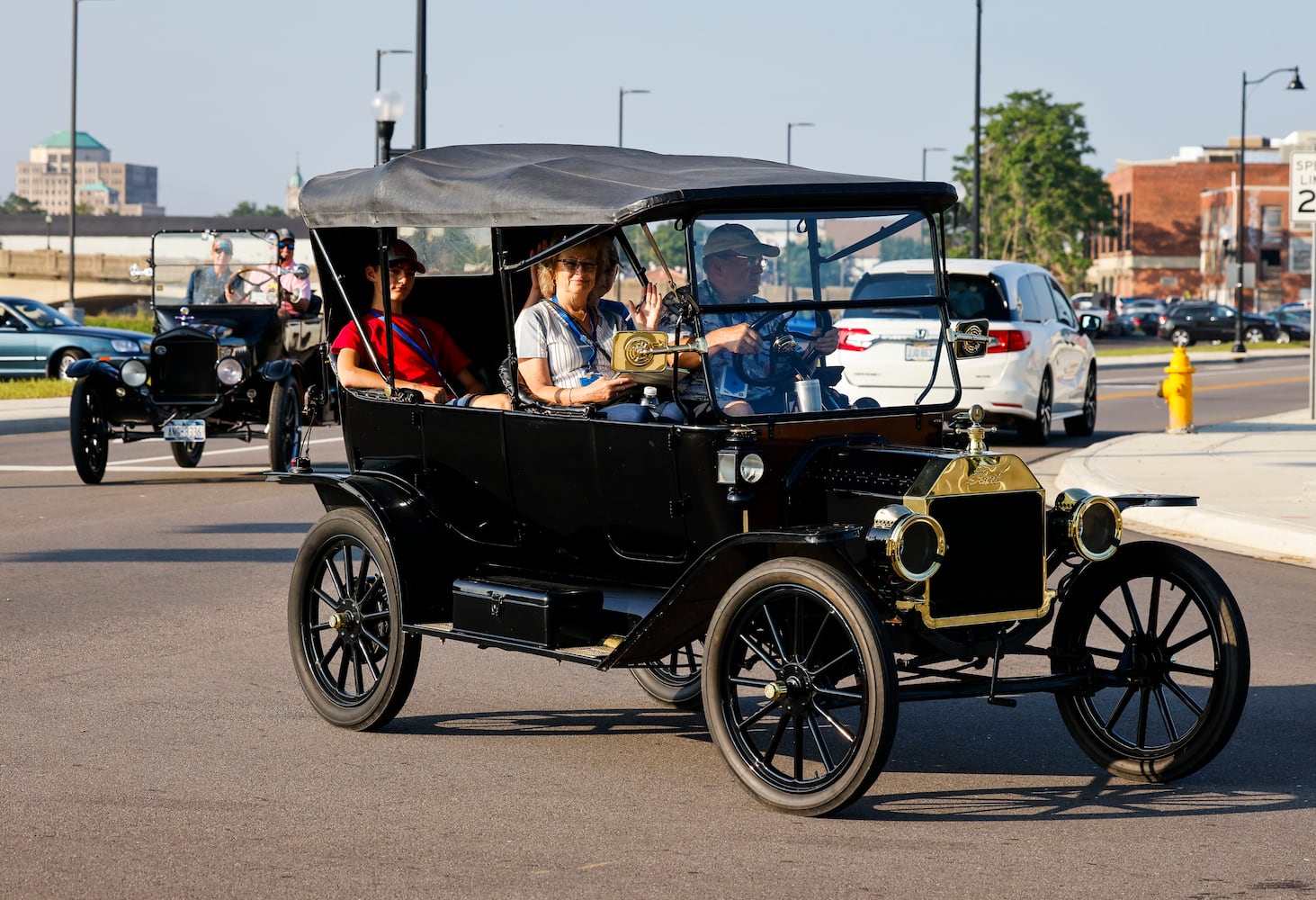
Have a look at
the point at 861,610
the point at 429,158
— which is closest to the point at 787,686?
the point at 861,610

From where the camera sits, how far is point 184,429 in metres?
15.4

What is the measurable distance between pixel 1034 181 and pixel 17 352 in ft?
204

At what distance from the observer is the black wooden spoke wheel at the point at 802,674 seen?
5027 millimetres

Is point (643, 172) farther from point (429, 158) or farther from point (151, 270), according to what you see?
point (151, 270)

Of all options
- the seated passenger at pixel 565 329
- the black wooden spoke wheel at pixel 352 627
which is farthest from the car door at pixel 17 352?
the seated passenger at pixel 565 329

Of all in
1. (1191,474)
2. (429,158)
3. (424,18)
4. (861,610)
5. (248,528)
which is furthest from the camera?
(424,18)

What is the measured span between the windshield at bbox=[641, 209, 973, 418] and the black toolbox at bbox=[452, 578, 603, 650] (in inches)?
31.4

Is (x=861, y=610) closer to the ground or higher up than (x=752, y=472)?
closer to the ground

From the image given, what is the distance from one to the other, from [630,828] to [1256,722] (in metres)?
2.67

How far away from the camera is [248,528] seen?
488 inches

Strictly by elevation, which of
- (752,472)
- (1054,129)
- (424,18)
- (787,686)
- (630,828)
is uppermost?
(1054,129)

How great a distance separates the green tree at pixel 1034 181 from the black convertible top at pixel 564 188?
255ft

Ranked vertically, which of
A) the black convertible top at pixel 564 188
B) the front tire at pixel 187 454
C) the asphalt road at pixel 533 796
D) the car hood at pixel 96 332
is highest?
the black convertible top at pixel 564 188

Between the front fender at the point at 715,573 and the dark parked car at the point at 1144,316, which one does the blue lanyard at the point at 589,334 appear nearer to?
the front fender at the point at 715,573
